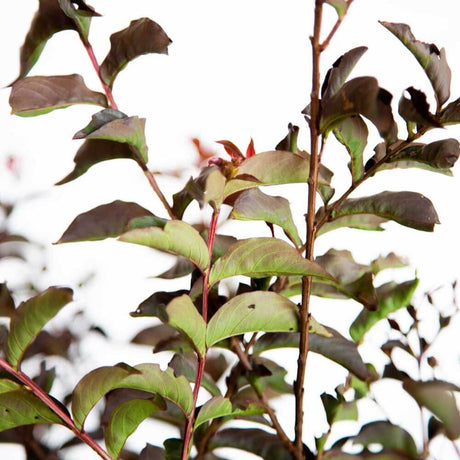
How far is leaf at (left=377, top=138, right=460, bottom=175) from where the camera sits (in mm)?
267

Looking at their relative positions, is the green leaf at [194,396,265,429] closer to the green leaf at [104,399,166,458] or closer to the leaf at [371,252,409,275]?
the green leaf at [104,399,166,458]

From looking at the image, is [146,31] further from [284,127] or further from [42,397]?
[284,127]

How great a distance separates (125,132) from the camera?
29cm

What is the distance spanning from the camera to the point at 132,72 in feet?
3.14

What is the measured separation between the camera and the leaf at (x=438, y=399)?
30cm

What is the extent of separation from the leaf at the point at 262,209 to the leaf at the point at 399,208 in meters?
0.02

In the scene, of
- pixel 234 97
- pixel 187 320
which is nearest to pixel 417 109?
pixel 187 320

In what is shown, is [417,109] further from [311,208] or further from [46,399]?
[46,399]

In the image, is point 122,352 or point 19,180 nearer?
point 19,180

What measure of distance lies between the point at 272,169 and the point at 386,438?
0.49 feet

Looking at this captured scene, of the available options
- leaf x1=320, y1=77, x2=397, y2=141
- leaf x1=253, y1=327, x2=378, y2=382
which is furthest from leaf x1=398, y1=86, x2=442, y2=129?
leaf x1=253, y1=327, x2=378, y2=382

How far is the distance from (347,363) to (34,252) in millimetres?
288

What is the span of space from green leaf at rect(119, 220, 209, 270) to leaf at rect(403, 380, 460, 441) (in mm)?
105

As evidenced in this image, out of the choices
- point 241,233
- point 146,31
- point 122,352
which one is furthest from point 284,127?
point 146,31
